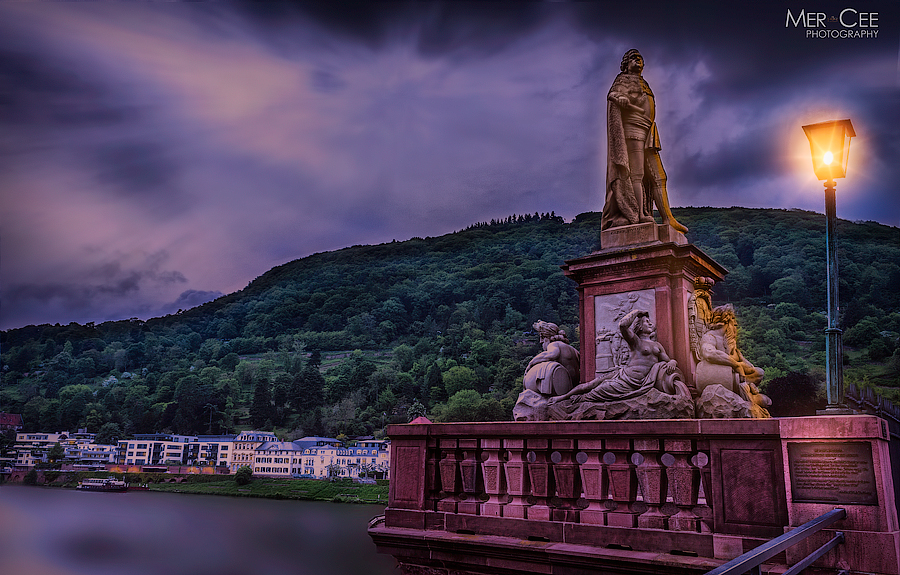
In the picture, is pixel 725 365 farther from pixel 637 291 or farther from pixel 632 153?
pixel 632 153

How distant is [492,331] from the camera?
4203 inches

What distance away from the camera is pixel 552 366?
962 centimetres

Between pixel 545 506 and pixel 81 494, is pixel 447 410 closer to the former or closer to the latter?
pixel 81 494

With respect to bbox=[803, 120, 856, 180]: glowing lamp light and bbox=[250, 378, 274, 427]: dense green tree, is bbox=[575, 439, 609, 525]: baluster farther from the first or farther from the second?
bbox=[250, 378, 274, 427]: dense green tree

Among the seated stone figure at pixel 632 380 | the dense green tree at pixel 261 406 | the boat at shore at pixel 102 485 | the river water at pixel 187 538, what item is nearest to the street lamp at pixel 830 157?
the seated stone figure at pixel 632 380

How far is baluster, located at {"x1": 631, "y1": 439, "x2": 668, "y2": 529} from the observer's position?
17.6ft

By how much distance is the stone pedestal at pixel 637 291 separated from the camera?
31.3 feet

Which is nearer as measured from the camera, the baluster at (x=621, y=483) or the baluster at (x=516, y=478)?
the baluster at (x=621, y=483)

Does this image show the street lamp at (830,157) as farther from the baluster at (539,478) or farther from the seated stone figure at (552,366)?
the baluster at (539,478)

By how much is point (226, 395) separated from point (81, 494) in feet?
86.0

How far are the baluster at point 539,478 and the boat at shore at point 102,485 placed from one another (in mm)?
104762

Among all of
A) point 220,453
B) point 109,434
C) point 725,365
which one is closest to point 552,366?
point 725,365

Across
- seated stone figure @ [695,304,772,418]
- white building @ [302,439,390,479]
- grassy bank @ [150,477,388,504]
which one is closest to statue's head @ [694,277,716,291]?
seated stone figure @ [695,304,772,418]

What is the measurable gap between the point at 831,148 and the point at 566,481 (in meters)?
5.07
